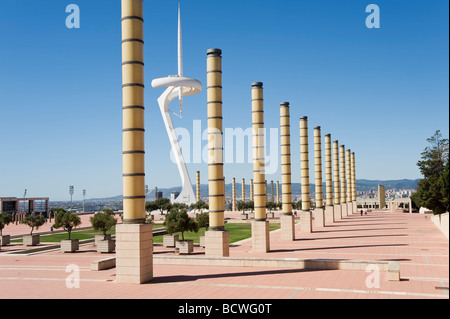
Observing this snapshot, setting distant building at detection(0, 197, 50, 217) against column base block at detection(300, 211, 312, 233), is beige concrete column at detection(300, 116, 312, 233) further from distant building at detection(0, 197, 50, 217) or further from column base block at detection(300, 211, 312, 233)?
distant building at detection(0, 197, 50, 217)

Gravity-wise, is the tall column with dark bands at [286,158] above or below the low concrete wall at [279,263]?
above

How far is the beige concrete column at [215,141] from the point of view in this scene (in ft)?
78.3

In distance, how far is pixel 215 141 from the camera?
24.1 m

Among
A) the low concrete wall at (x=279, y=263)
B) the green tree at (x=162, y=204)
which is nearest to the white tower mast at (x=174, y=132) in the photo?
the green tree at (x=162, y=204)

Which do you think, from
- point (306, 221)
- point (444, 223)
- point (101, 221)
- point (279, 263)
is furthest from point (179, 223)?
point (444, 223)

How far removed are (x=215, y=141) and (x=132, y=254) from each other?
8868 mm

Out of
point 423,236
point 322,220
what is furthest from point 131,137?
point 322,220

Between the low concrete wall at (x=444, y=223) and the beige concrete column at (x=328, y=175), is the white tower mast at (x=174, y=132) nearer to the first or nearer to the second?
the beige concrete column at (x=328, y=175)

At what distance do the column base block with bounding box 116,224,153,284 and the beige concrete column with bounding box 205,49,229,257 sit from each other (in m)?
6.47

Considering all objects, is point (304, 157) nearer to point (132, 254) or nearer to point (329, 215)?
point (329, 215)

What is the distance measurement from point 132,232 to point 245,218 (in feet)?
154

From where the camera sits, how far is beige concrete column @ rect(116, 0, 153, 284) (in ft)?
57.0

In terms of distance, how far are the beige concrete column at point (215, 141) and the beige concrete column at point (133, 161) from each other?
6.15 m
